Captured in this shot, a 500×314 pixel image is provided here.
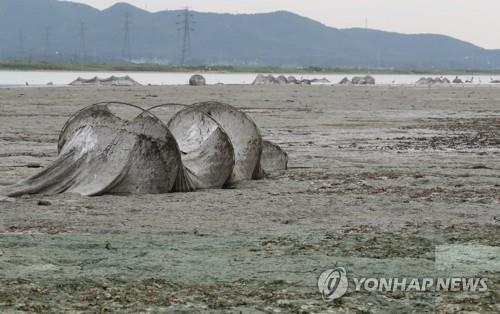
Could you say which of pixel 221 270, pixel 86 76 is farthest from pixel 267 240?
pixel 86 76

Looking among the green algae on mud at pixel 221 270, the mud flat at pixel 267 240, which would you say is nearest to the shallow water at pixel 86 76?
the mud flat at pixel 267 240

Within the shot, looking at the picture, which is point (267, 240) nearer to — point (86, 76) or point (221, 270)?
point (221, 270)

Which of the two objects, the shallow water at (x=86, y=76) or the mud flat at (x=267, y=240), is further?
the shallow water at (x=86, y=76)

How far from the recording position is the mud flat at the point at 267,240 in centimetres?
657

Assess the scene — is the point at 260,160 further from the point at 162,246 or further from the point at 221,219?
the point at 162,246

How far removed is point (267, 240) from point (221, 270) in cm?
131

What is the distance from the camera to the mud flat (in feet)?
21.5

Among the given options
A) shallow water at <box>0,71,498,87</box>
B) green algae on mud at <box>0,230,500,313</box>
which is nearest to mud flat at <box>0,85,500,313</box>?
green algae on mud at <box>0,230,500,313</box>

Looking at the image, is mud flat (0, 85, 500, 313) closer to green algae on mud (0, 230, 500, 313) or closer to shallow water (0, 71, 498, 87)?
green algae on mud (0, 230, 500, 313)

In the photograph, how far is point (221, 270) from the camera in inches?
290

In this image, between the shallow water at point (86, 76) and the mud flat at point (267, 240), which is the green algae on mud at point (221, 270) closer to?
the mud flat at point (267, 240)

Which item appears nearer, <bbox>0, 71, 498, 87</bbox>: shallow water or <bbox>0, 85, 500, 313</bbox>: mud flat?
<bbox>0, 85, 500, 313</bbox>: mud flat

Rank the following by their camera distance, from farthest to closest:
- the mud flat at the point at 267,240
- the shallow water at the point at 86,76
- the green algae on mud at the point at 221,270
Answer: the shallow water at the point at 86,76
the mud flat at the point at 267,240
the green algae on mud at the point at 221,270

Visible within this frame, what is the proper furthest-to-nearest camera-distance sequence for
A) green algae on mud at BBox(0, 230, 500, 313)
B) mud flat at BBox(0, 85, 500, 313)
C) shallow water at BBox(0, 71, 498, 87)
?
1. shallow water at BBox(0, 71, 498, 87)
2. mud flat at BBox(0, 85, 500, 313)
3. green algae on mud at BBox(0, 230, 500, 313)
